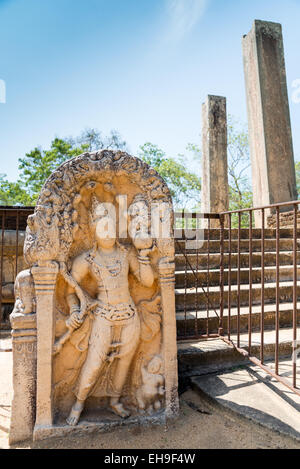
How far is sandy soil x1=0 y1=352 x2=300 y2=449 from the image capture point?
1966 millimetres

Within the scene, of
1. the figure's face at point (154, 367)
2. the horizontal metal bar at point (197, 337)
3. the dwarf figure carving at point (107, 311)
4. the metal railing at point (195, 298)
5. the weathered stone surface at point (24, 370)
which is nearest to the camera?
the weathered stone surface at point (24, 370)

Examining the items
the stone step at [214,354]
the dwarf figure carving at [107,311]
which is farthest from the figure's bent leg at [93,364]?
the stone step at [214,354]

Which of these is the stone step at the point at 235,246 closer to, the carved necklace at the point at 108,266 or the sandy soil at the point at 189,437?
the carved necklace at the point at 108,266

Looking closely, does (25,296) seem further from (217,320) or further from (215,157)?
(215,157)

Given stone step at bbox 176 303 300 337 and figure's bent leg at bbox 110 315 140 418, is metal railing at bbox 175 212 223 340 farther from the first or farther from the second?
figure's bent leg at bbox 110 315 140 418

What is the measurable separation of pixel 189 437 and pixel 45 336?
1213 millimetres

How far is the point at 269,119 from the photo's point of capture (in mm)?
5953

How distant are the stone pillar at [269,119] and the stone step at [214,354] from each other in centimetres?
347

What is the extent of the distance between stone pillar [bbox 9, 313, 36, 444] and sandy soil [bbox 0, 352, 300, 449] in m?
0.16

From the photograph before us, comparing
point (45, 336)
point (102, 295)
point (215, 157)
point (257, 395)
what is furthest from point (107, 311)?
point (215, 157)

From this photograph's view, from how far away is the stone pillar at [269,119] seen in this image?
19.3ft

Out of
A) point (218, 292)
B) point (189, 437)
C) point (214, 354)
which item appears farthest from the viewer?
point (218, 292)
